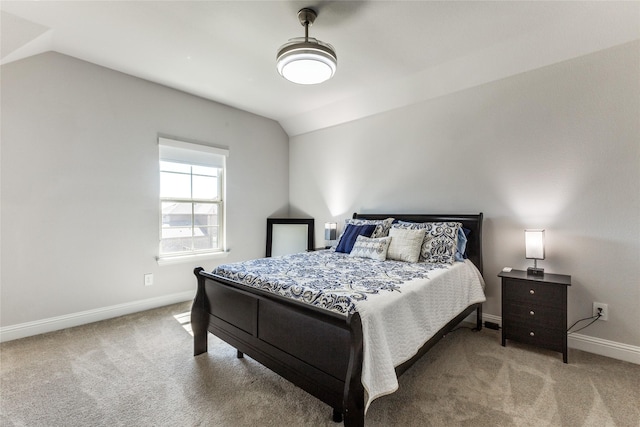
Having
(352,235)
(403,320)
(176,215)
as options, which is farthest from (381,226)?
(176,215)

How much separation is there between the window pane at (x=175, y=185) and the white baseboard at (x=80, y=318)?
1295 millimetres

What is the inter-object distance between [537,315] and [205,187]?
400 centimetres

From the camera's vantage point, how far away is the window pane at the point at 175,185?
143 inches

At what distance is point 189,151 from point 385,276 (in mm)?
3040

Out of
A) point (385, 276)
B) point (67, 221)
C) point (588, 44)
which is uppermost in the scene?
point (588, 44)

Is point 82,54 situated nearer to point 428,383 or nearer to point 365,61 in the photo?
point 365,61

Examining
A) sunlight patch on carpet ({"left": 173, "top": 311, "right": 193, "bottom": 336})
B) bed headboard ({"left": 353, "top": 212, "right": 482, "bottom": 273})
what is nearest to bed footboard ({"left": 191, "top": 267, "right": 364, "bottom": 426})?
sunlight patch on carpet ({"left": 173, "top": 311, "right": 193, "bottom": 336})

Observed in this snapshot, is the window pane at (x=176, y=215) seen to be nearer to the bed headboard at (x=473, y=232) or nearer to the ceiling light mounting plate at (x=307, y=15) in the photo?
the ceiling light mounting plate at (x=307, y=15)

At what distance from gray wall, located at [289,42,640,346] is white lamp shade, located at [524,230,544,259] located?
0.25 meters

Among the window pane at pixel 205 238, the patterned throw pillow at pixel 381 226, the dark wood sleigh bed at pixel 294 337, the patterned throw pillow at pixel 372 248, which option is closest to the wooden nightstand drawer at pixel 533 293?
the dark wood sleigh bed at pixel 294 337

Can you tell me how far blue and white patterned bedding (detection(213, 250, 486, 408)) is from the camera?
4.83 ft

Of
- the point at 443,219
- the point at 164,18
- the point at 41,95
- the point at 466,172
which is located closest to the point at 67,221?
the point at 41,95

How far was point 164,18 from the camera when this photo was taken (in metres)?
2.28

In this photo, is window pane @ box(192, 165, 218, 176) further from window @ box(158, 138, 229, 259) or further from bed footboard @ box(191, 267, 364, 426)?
bed footboard @ box(191, 267, 364, 426)
